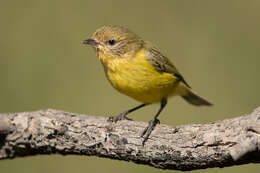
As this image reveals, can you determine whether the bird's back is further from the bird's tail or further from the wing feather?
the bird's tail

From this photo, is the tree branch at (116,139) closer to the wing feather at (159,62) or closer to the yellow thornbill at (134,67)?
the yellow thornbill at (134,67)

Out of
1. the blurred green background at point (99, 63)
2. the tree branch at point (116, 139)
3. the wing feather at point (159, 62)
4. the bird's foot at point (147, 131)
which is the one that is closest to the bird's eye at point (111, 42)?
the wing feather at point (159, 62)

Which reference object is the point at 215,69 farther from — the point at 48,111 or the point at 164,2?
the point at 48,111

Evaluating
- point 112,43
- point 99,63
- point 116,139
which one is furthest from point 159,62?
point 99,63

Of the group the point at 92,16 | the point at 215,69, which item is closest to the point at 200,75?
the point at 215,69

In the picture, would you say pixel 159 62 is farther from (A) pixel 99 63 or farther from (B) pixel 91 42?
(A) pixel 99 63

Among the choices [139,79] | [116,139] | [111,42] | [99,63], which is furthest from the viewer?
[99,63]

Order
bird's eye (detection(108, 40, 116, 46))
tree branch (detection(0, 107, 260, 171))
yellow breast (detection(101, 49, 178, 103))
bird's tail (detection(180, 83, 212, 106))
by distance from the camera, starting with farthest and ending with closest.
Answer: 1. bird's tail (detection(180, 83, 212, 106))
2. bird's eye (detection(108, 40, 116, 46))
3. yellow breast (detection(101, 49, 178, 103))
4. tree branch (detection(0, 107, 260, 171))

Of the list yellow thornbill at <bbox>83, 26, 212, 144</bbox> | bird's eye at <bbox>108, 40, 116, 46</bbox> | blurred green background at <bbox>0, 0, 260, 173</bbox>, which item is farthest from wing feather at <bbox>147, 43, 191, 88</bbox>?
blurred green background at <bbox>0, 0, 260, 173</bbox>
